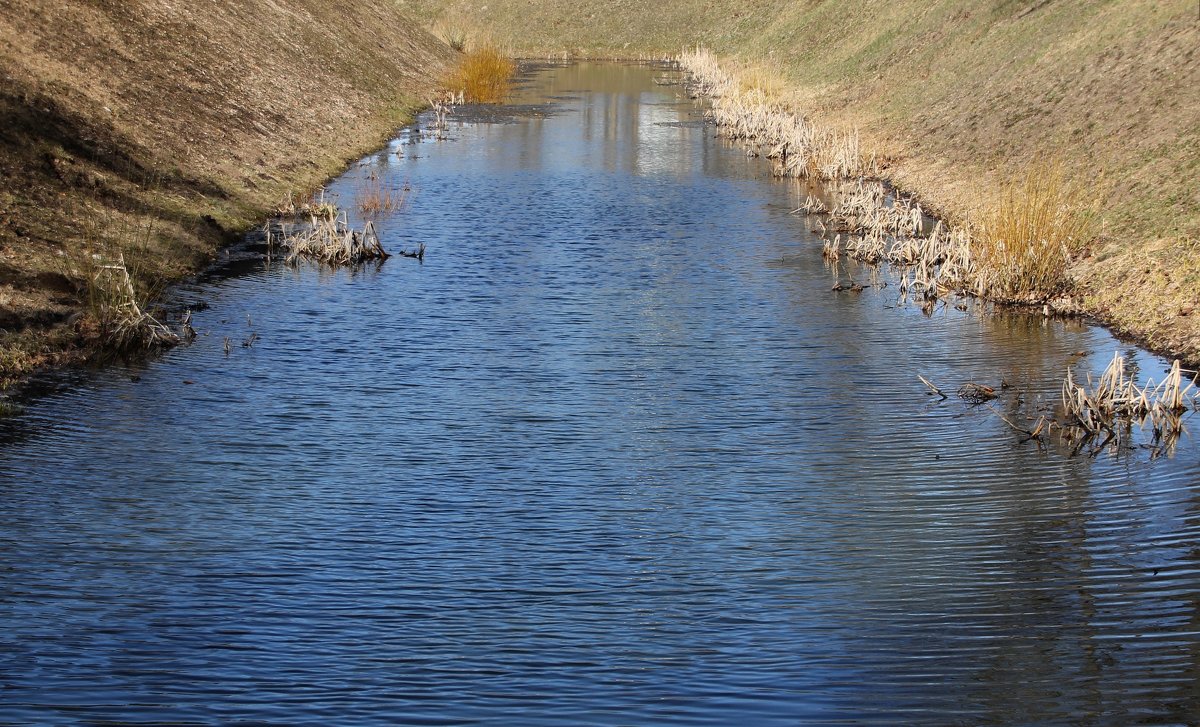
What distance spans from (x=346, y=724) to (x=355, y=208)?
2066 cm

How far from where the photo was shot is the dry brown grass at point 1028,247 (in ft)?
62.6

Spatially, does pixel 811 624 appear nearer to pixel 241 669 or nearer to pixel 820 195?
pixel 241 669

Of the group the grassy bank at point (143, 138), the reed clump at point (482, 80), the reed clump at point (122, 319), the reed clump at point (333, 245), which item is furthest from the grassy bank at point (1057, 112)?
the grassy bank at point (143, 138)

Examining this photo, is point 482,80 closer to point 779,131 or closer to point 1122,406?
point 779,131

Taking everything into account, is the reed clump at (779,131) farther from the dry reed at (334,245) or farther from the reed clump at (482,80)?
the dry reed at (334,245)

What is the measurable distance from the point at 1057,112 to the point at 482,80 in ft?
95.3

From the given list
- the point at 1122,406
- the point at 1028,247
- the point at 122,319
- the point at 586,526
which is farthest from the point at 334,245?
the point at 1122,406

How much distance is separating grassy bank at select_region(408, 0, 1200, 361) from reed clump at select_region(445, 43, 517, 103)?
34.3ft

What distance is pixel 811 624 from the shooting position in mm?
9461

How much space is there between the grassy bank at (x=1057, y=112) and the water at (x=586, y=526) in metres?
2.03

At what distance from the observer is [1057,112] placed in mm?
29312

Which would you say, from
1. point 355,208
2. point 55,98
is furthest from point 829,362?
point 55,98

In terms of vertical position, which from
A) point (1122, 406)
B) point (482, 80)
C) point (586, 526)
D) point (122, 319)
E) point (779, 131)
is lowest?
point (586, 526)

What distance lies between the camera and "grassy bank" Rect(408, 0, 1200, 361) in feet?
64.2
